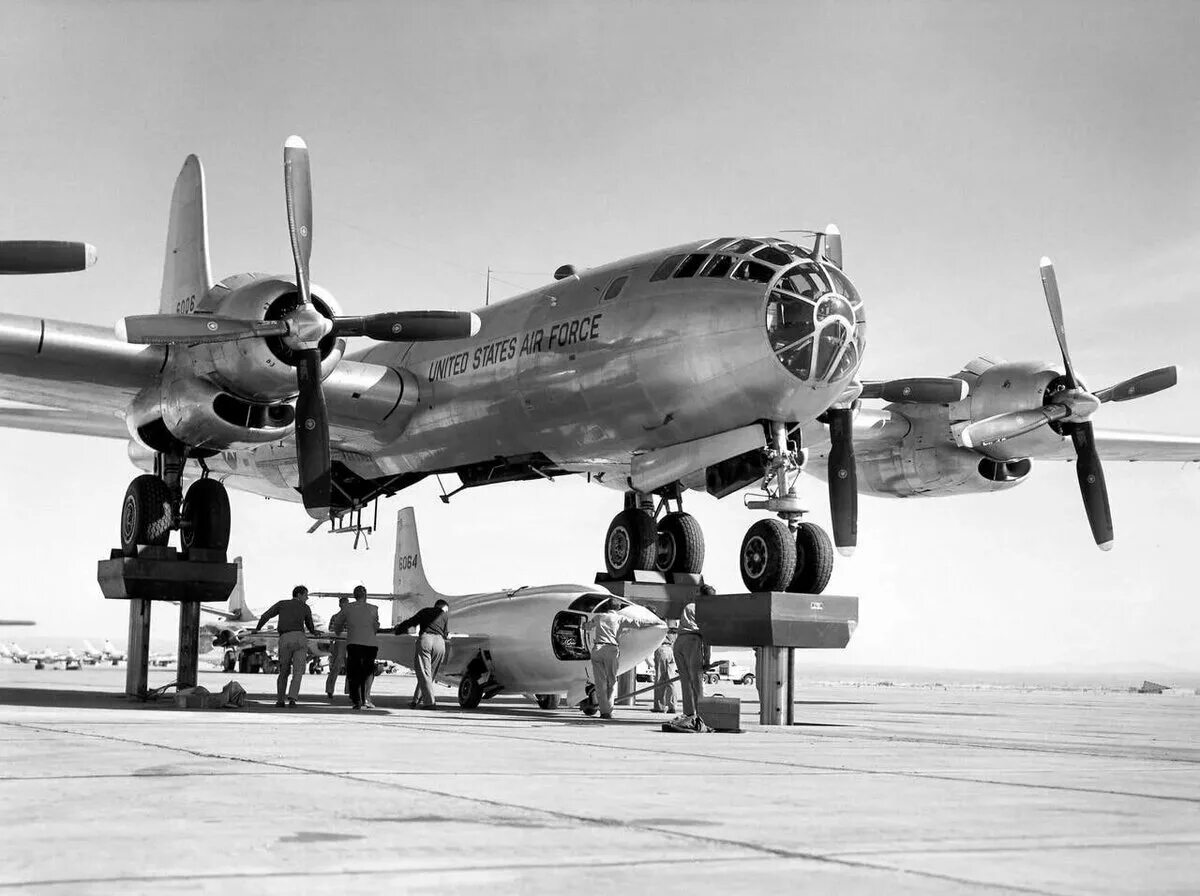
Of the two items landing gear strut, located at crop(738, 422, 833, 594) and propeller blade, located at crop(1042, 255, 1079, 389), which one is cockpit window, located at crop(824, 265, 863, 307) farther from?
propeller blade, located at crop(1042, 255, 1079, 389)

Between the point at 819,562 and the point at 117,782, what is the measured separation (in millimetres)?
11882

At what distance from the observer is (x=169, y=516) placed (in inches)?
763

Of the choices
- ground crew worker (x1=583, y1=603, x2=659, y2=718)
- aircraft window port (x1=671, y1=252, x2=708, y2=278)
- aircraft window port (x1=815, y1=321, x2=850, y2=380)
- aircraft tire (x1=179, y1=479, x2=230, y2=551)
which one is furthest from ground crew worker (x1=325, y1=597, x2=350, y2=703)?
aircraft window port (x1=815, y1=321, x2=850, y2=380)

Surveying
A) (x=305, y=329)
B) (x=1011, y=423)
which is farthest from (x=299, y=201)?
(x=1011, y=423)

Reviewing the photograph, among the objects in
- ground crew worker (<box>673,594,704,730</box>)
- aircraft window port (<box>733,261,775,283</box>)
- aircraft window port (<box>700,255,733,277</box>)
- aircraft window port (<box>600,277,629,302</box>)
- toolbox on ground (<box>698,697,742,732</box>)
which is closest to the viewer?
toolbox on ground (<box>698,697,742,732</box>)

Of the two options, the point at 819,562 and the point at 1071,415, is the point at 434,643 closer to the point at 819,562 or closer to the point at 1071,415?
the point at 819,562

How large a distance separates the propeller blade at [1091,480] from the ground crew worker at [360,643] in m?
12.3

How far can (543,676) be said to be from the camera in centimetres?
1931

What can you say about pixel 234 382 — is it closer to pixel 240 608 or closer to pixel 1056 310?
pixel 1056 310

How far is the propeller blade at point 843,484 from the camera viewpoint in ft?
65.3

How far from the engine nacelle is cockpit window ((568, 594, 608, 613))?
484 cm

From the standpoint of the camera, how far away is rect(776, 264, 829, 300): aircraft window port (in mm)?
16969

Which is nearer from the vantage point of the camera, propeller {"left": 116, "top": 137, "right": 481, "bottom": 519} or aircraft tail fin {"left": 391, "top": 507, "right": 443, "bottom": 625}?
propeller {"left": 116, "top": 137, "right": 481, "bottom": 519}

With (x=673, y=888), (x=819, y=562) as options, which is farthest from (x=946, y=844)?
(x=819, y=562)
